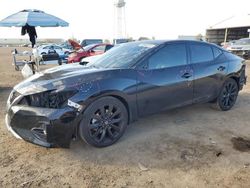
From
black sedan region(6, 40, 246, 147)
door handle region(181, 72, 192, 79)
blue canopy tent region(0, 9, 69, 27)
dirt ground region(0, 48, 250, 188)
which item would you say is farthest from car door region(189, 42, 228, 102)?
blue canopy tent region(0, 9, 69, 27)

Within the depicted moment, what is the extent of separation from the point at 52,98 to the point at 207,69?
3.02 metres

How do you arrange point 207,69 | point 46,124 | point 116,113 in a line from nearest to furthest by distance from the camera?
point 46,124
point 116,113
point 207,69

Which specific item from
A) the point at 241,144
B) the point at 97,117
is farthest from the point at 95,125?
the point at 241,144

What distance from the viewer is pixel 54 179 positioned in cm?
304

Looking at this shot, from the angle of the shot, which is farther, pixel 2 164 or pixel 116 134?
pixel 116 134

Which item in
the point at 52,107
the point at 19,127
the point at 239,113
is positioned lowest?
the point at 239,113

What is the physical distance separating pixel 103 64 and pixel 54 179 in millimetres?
2032

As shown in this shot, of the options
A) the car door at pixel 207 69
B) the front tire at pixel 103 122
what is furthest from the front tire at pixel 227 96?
the front tire at pixel 103 122

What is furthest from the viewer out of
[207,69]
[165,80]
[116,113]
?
[207,69]

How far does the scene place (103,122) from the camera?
3.71 metres

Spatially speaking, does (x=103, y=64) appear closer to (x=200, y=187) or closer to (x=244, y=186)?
(x=200, y=187)

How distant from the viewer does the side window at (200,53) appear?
485 cm

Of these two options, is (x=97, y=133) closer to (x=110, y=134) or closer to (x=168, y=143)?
(x=110, y=134)

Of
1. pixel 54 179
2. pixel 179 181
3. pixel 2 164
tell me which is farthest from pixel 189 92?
pixel 2 164
